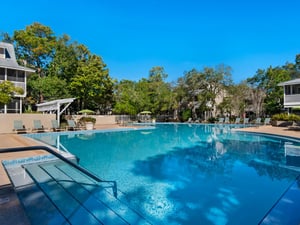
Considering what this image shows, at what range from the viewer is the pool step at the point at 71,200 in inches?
131

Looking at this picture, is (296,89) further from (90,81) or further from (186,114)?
(90,81)

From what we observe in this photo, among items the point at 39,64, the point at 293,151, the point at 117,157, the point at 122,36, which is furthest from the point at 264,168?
the point at 39,64

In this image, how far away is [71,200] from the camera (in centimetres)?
395

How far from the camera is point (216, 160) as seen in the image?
8.18 meters

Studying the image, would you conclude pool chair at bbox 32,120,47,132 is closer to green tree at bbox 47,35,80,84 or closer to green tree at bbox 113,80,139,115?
green tree at bbox 113,80,139,115

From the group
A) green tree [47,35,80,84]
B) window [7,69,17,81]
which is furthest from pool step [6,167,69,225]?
green tree [47,35,80,84]

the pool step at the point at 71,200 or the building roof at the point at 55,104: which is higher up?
the building roof at the point at 55,104

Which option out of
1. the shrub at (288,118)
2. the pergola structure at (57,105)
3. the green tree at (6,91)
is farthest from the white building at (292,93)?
the green tree at (6,91)

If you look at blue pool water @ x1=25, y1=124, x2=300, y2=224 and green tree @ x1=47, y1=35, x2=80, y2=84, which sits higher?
green tree @ x1=47, y1=35, x2=80, y2=84

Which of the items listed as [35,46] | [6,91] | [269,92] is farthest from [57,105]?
[269,92]

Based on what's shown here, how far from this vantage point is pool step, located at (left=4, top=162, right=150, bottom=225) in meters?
3.32

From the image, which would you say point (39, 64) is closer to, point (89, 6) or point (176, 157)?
point (89, 6)

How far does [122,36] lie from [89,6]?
805cm

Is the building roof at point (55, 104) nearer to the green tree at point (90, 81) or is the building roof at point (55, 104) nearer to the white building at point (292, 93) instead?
the green tree at point (90, 81)
